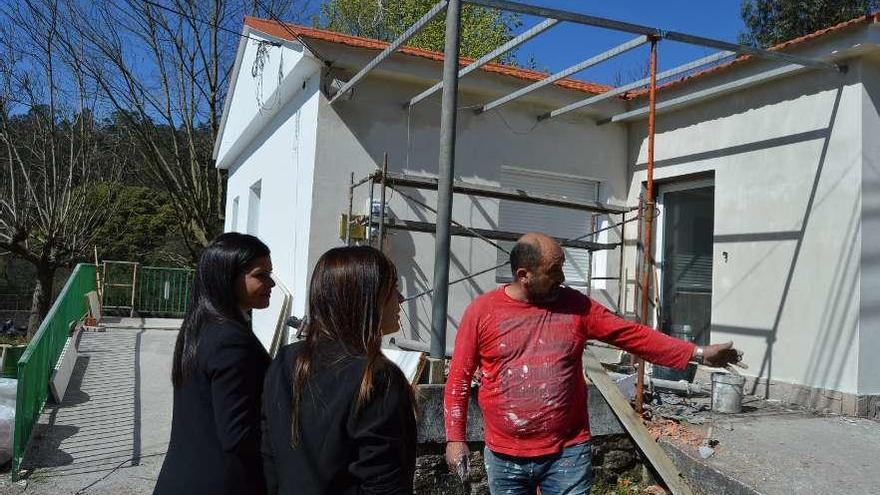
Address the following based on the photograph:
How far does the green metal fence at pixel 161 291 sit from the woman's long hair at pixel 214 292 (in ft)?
57.2

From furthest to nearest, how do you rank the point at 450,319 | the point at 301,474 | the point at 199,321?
the point at 450,319, the point at 199,321, the point at 301,474

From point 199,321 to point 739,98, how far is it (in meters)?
7.26

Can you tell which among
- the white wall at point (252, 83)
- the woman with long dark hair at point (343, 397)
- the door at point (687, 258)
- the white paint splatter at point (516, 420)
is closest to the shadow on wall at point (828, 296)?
the door at point (687, 258)

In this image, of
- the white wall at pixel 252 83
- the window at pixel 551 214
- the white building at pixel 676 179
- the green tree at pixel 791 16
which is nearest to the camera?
the white building at pixel 676 179

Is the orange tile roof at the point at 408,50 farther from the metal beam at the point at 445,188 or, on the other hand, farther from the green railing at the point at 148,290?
the green railing at the point at 148,290

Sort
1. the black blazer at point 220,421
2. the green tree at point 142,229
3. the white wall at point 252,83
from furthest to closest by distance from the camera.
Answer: the green tree at point 142,229 → the white wall at point 252,83 → the black blazer at point 220,421

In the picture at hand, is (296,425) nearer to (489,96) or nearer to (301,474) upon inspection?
(301,474)

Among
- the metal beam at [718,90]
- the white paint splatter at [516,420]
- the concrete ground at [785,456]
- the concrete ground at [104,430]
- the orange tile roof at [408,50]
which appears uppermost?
the orange tile roof at [408,50]

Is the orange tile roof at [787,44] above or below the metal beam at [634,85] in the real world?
above

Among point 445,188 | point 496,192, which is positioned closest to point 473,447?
point 445,188

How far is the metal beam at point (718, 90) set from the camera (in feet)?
23.0

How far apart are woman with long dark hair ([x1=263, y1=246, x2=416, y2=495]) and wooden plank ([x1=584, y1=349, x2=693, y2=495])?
364cm

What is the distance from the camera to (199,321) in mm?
2199

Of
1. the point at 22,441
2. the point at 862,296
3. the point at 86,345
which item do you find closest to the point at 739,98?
the point at 862,296
